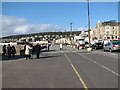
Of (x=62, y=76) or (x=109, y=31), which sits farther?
(x=109, y=31)

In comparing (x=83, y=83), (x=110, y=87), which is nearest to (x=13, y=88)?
(x=83, y=83)

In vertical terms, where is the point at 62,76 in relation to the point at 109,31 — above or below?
below

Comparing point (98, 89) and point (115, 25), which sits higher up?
point (115, 25)

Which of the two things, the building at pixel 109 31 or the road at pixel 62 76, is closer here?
the road at pixel 62 76

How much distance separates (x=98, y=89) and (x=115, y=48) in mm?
23099

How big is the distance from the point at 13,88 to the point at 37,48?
1424cm

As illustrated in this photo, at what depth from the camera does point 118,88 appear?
24.0 ft

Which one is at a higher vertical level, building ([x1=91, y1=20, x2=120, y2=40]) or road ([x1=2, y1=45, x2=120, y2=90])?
building ([x1=91, y1=20, x2=120, y2=40])

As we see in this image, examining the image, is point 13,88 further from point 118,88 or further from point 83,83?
point 118,88

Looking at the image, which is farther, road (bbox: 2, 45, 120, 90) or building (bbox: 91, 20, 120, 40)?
building (bbox: 91, 20, 120, 40)

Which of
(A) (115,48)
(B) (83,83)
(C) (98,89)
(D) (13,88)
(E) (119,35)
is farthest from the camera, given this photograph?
(E) (119,35)

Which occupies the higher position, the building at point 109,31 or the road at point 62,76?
the building at point 109,31

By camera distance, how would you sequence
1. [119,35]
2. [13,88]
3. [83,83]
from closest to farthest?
[13,88], [83,83], [119,35]

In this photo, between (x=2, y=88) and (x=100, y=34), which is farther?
(x=100, y=34)
